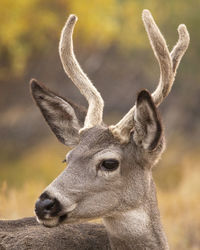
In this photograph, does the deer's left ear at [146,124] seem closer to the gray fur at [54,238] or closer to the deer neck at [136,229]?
the deer neck at [136,229]

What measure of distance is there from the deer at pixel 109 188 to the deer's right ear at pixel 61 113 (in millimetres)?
68

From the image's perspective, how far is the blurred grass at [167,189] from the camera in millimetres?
10406

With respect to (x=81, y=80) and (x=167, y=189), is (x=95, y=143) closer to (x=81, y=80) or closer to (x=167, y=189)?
(x=81, y=80)

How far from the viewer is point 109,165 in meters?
6.04

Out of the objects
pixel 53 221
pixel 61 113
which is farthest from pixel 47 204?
pixel 61 113

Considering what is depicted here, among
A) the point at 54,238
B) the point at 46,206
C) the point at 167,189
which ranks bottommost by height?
the point at 167,189

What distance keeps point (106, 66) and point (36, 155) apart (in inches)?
410

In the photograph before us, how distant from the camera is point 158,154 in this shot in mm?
6188

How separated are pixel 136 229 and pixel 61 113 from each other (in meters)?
1.55

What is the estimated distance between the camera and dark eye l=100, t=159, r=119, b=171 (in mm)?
6016

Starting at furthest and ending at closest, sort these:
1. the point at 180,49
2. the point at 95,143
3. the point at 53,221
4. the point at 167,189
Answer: the point at 167,189 < the point at 180,49 < the point at 95,143 < the point at 53,221

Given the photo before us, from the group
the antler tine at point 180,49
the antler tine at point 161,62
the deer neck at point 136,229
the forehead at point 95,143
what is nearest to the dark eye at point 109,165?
the forehead at point 95,143

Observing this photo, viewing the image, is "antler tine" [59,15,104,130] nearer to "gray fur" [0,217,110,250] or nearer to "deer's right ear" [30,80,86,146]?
"deer's right ear" [30,80,86,146]

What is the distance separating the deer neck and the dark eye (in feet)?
1.45
